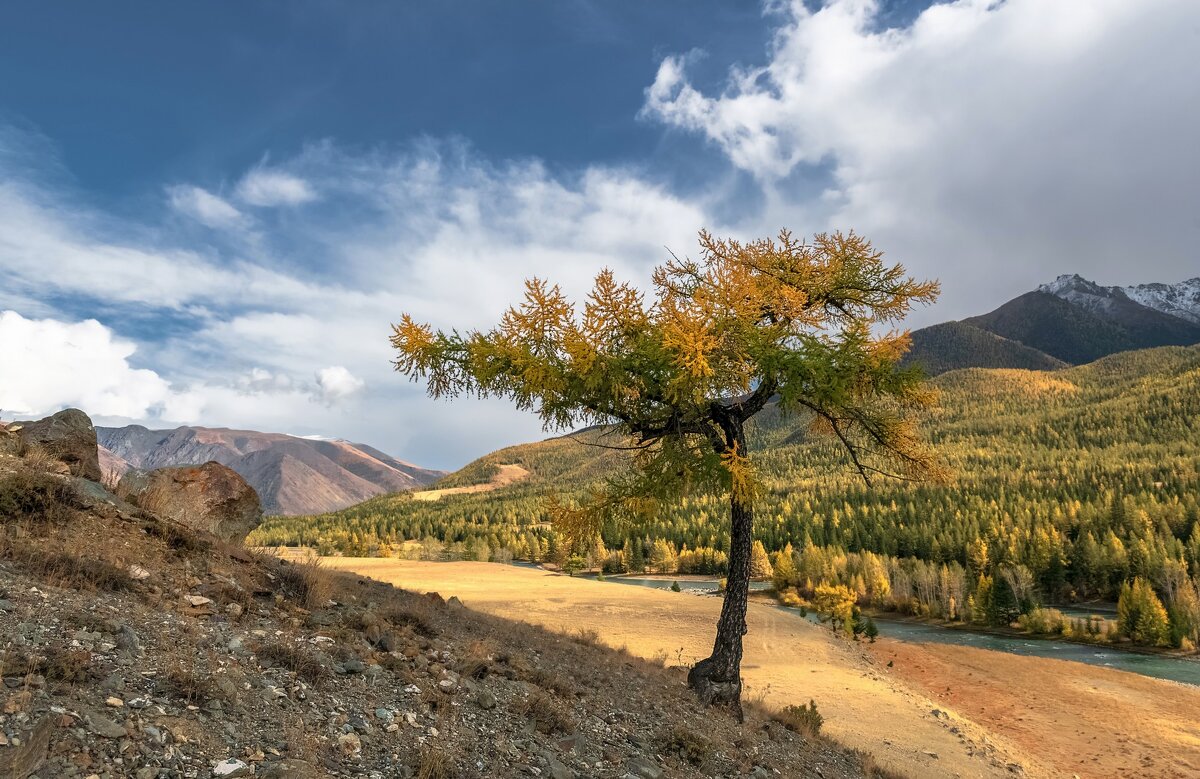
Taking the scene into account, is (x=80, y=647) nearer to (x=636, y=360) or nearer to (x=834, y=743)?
(x=636, y=360)

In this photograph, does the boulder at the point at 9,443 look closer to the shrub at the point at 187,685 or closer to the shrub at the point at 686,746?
the shrub at the point at 187,685

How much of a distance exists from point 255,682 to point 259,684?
0.06 metres

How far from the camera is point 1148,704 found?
32.6m

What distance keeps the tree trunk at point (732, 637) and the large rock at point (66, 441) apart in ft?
46.1

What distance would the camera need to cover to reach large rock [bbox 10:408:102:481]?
40.8 ft

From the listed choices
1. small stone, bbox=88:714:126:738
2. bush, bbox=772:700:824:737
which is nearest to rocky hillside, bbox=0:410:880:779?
small stone, bbox=88:714:126:738

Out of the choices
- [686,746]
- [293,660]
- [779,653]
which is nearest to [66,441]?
[293,660]

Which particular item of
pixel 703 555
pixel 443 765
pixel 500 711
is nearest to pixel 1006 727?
pixel 500 711

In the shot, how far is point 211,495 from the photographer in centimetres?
1833

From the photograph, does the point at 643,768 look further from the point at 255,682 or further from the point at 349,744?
the point at 255,682

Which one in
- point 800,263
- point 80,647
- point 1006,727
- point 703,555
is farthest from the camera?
point 703,555

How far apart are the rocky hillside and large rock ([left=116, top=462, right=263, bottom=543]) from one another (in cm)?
362

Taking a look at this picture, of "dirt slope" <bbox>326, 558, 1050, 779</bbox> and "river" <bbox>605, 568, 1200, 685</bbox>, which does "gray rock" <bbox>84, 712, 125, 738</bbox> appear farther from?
"river" <bbox>605, 568, 1200, 685</bbox>

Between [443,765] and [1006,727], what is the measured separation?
3059 centimetres
